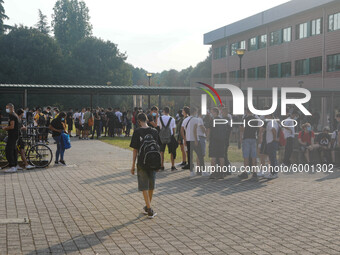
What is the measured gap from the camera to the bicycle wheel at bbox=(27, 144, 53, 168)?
51.6 feet

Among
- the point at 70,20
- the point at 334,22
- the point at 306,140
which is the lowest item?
the point at 306,140

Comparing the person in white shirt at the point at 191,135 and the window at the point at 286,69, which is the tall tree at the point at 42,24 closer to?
the window at the point at 286,69

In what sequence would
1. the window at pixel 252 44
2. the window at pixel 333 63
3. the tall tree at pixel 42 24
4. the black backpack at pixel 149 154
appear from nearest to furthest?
the black backpack at pixel 149 154, the window at pixel 333 63, the window at pixel 252 44, the tall tree at pixel 42 24

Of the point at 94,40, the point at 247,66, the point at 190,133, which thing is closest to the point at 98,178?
the point at 190,133

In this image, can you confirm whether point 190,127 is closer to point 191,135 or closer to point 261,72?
point 191,135

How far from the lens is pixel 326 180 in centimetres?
1347

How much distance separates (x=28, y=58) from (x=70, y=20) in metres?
30.0

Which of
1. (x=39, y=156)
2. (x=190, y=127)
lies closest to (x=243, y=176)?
(x=190, y=127)

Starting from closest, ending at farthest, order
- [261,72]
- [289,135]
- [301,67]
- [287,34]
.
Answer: [289,135] < [301,67] < [287,34] < [261,72]

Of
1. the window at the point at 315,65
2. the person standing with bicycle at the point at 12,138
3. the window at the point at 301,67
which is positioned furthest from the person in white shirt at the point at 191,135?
the window at the point at 301,67

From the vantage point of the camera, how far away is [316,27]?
43.2 meters

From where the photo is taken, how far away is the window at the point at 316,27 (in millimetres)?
42581

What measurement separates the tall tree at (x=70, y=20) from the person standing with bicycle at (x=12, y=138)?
7537cm

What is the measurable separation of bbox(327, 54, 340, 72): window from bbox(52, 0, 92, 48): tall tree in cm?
5507
